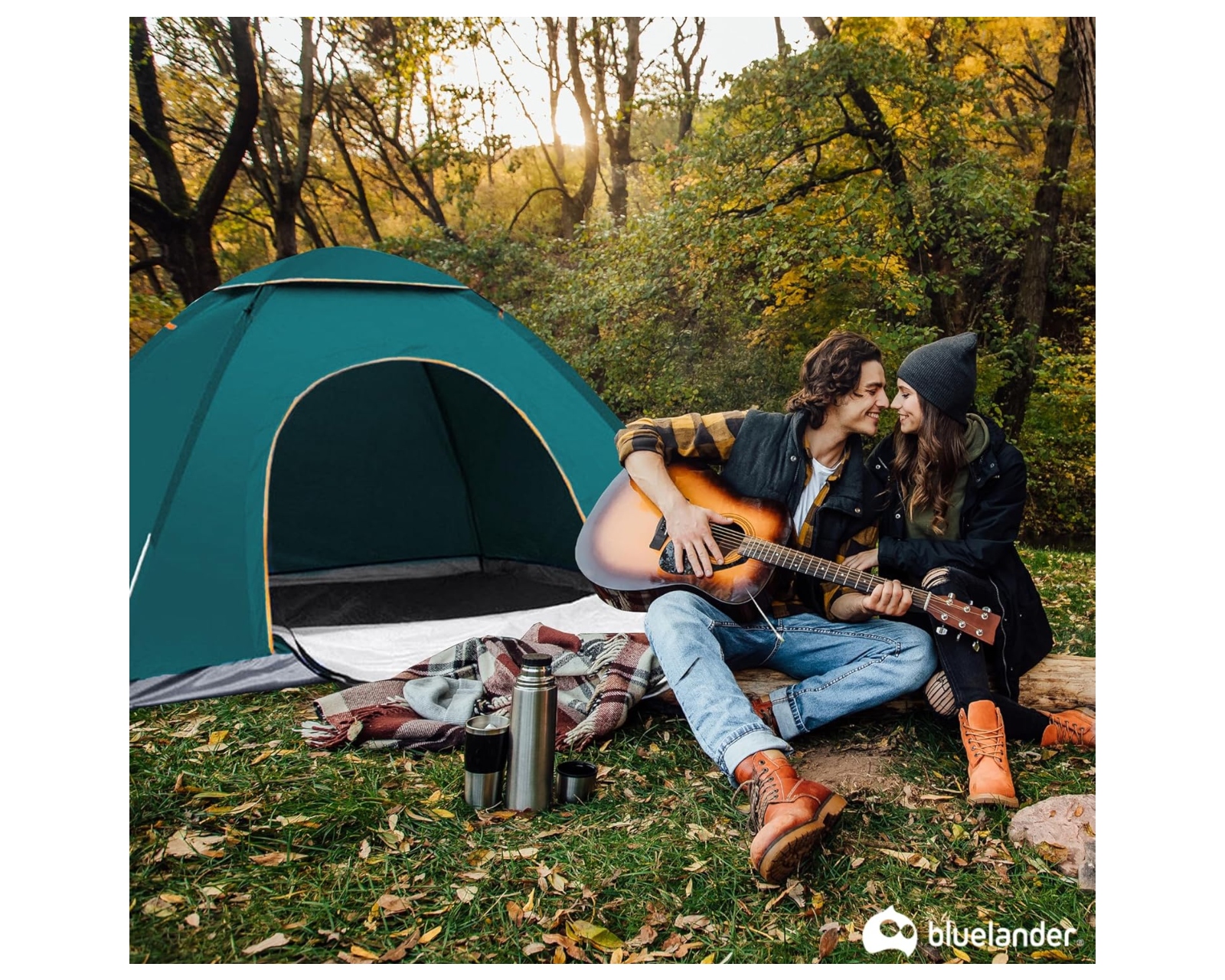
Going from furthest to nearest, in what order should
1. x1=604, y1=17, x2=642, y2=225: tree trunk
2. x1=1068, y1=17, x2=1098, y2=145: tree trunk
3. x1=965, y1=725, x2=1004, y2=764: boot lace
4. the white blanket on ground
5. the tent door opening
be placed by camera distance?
1. x1=604, y1=17, x2=642, y2=225: tree trunk
2. the tent door opening
3. the white blanket on ground
4. x1=1068, y1=17, x2=1098, y2=145: tree trunk
5. x1=965, y1=725, x2=1004, y2=764: boot lace

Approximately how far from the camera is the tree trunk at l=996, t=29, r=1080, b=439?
5973 millimetres

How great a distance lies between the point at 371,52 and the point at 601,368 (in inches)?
143

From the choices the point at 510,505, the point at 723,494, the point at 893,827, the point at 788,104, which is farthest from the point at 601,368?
the point at 893,827

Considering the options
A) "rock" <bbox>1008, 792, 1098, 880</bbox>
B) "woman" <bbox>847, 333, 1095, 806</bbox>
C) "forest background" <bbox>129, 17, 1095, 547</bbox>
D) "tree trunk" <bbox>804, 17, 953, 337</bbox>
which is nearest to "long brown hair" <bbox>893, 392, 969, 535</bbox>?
"woman" <bbox>847, 333, 1095, 806</bbox>

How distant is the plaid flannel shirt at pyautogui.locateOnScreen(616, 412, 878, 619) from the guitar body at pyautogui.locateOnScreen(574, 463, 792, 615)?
51mm

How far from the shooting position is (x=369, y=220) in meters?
9.01

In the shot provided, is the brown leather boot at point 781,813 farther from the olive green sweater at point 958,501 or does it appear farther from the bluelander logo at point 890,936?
the olive green sweater at point 958,501

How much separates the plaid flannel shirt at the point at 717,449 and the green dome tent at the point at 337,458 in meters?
0.95

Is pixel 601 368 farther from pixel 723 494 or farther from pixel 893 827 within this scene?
pixel 893 827

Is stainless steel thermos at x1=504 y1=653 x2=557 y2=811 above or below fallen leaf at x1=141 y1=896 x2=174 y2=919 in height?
above

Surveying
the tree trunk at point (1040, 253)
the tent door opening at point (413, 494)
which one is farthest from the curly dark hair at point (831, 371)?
the tree trunk at point (1040, 253)

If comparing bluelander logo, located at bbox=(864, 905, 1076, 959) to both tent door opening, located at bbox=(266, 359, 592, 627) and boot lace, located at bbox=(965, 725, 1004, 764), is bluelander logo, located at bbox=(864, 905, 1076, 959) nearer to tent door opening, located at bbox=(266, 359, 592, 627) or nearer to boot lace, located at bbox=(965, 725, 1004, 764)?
boot lace, located at bbox=(965, 725, 1004, 764)

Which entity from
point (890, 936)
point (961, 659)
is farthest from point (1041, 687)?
point (890, 936)

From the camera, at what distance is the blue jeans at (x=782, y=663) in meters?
1.89
